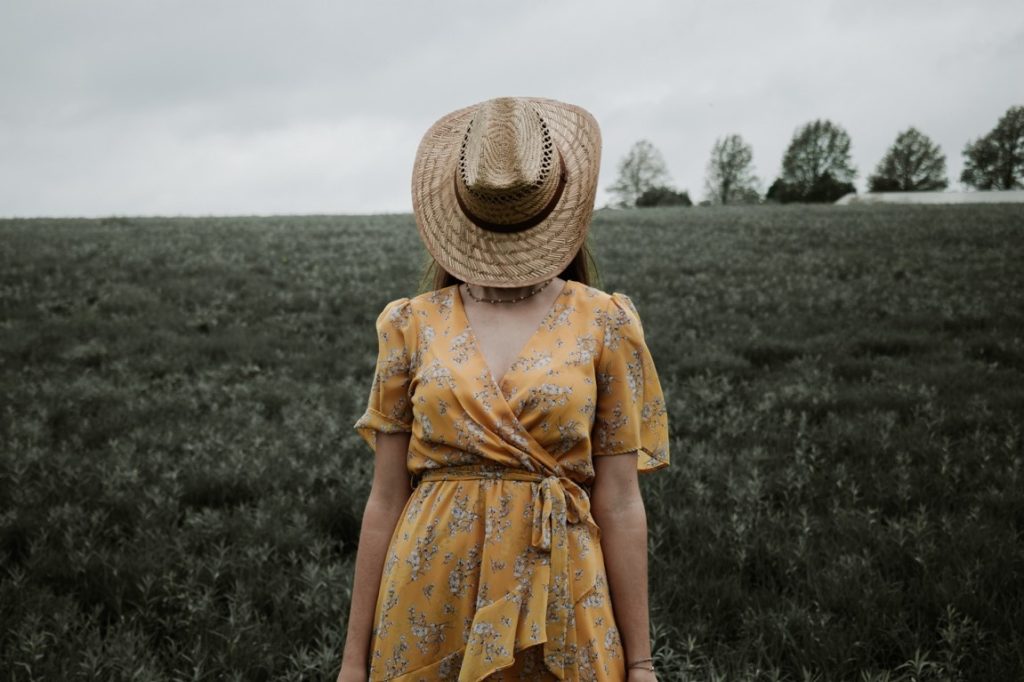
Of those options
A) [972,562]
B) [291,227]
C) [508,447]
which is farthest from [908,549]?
[291,227]

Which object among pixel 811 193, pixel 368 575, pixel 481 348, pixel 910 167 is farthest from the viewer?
pixel 910 167

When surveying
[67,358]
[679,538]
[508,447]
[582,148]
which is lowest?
[679,538]

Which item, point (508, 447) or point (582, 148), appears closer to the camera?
point (508, 447)

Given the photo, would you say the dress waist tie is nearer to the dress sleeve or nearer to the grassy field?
the dress sleeve


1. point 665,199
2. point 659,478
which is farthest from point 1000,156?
point 659,478

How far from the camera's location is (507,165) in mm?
2184

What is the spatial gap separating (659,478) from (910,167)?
110071 millimetres

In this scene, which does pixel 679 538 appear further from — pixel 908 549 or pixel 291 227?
pixel 291 227

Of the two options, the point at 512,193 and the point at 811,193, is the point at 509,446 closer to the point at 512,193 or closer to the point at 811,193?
the point at 512,193

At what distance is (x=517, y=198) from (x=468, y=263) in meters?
0.27

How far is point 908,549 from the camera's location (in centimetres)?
468

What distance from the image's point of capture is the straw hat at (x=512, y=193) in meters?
2.21

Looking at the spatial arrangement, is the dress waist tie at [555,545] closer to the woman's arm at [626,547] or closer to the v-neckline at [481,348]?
the woman's arm at [626,547]

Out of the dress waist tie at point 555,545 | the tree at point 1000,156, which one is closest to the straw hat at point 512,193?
the dress waist tie at point 555,545
